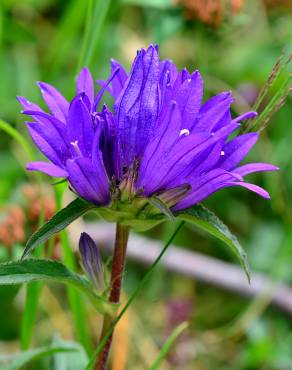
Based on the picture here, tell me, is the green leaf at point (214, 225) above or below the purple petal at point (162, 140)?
below

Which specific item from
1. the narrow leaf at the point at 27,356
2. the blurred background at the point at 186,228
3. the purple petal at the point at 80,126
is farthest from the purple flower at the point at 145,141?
the blurred background at the point at 186,228

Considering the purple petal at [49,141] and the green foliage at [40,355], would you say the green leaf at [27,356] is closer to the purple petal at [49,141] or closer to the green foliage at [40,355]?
the green foliage at [40,355]

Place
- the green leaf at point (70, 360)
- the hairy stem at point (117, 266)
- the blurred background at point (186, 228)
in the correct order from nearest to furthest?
the hairy stem at point (117, 266), the green leaf at point (70, 360), the blurred background at point (186, 228)

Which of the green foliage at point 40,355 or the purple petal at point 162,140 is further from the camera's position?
the green foliage at point 40,355

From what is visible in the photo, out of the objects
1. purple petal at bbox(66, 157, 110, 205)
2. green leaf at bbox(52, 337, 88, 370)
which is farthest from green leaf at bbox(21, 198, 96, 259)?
green leaf at bbox(52, 337, 88, 370)

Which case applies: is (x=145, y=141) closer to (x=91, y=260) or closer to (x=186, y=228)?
(x=91, y=260)

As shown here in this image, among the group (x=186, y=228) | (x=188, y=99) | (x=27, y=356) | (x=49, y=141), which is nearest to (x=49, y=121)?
(x=49, y=141)

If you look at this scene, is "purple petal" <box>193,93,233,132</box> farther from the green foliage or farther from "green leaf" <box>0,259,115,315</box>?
the green foliage
